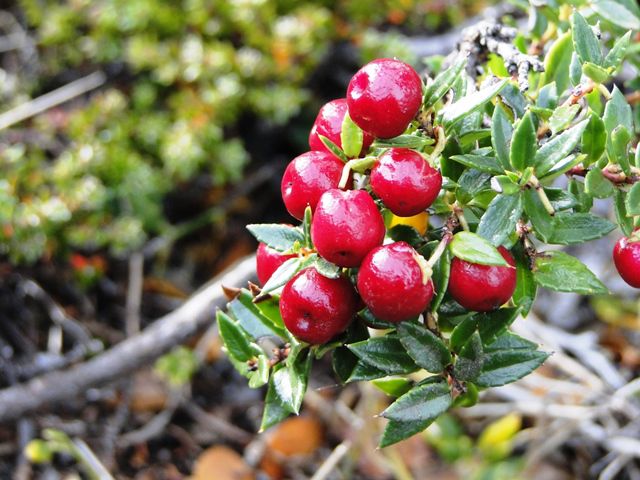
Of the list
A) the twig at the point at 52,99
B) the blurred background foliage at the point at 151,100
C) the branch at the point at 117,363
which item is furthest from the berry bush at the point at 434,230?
the twig at the point at 52,99

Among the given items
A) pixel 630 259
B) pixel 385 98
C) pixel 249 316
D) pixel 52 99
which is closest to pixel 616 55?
pixel 630 259

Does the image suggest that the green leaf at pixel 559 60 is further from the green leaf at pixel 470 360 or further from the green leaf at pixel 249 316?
the green leaf at pixel 249 316

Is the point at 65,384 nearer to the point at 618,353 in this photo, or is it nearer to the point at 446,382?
the point at 446,382

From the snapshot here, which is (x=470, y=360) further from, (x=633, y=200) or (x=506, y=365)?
(x=633, y=200)

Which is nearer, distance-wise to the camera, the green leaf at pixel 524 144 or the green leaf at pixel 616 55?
the green leaf at pixel 524 144

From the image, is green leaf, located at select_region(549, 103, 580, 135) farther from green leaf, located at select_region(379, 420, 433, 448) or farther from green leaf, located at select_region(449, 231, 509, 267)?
green leaf, located at select_region(379, 420, 433, 448)
